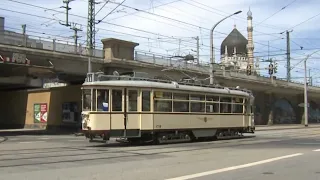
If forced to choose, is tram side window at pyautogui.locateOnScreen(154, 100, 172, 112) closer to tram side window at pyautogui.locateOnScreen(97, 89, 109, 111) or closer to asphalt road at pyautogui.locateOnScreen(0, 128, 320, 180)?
tram side window at pyautogui.locateOnScreen(97, 89, 109, 111)

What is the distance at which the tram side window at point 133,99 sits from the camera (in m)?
20.2

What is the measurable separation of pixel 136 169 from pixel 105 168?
84 centimetres

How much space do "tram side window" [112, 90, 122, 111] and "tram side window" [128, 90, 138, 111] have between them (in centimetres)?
46

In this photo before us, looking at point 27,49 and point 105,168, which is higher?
point 27,49

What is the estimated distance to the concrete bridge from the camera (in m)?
32.8

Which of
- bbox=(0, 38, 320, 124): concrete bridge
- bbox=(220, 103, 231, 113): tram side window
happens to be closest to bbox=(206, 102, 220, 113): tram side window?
bbox=(220, 103, 231, 113): tram side window

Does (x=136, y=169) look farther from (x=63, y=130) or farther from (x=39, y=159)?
(x=63, y=130)

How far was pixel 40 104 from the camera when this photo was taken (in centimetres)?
4666

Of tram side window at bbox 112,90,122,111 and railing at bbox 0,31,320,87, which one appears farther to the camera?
railing at bbox 0,31,320,87

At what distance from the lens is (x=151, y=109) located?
68.4 feet

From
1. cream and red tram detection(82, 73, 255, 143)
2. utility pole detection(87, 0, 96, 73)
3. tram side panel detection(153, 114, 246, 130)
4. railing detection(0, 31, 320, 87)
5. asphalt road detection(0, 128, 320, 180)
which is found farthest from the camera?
utility pole detection(87, 0, 96, 73)

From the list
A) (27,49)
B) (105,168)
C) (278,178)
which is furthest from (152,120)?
(27,49)

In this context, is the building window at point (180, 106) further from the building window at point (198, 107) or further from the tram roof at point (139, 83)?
the tram roof at point (139, 83)

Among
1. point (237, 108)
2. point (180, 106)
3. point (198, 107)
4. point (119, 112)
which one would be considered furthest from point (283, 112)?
point (119, 112)
